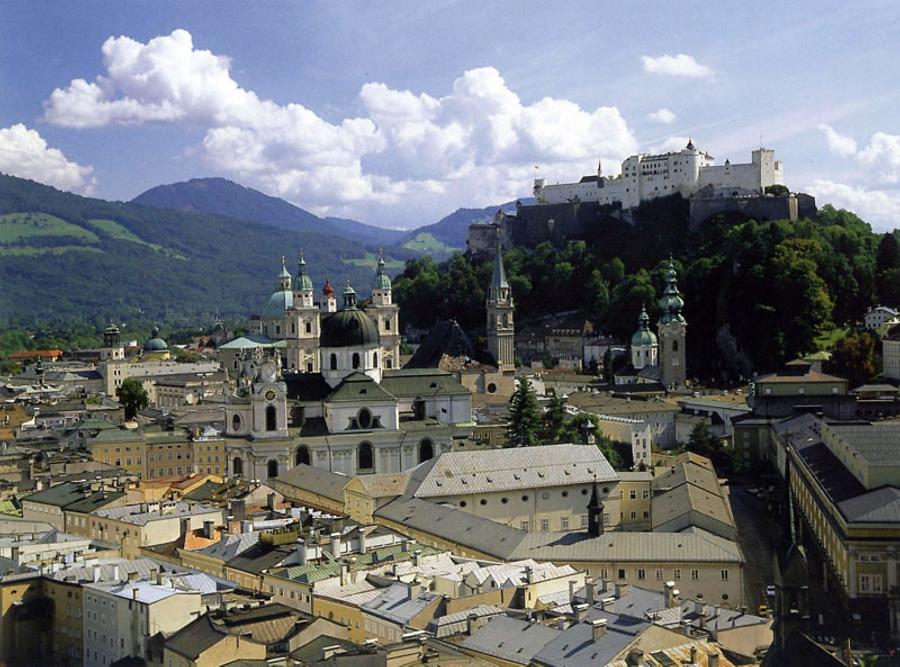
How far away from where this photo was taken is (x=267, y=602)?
3125 cm

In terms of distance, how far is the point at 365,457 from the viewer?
54.6 m

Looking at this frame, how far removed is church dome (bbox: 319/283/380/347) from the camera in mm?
57469

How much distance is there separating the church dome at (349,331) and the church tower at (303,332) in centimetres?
1899

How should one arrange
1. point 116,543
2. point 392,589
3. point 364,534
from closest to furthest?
point 392,589 < point 364,534 < point 116,543

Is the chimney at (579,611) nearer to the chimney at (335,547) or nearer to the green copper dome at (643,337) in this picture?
the chimney at (335,547)

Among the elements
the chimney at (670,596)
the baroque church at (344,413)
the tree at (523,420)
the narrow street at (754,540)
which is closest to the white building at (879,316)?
the narrow street at (754,540)

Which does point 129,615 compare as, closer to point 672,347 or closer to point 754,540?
point 754,540

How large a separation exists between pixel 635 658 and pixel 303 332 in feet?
182

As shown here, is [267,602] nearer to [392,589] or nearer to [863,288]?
[392,589]

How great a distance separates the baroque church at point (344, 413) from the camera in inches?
2098

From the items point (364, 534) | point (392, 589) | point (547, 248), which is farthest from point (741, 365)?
point (392, 589)

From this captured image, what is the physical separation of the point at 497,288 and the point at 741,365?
14785 millimetres

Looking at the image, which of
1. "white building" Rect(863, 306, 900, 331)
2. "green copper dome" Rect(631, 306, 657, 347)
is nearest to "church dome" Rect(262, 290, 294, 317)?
"green copper dome" Rect(631, 306, 657, 347)

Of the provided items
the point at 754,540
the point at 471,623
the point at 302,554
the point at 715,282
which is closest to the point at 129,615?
the point at 302,554
